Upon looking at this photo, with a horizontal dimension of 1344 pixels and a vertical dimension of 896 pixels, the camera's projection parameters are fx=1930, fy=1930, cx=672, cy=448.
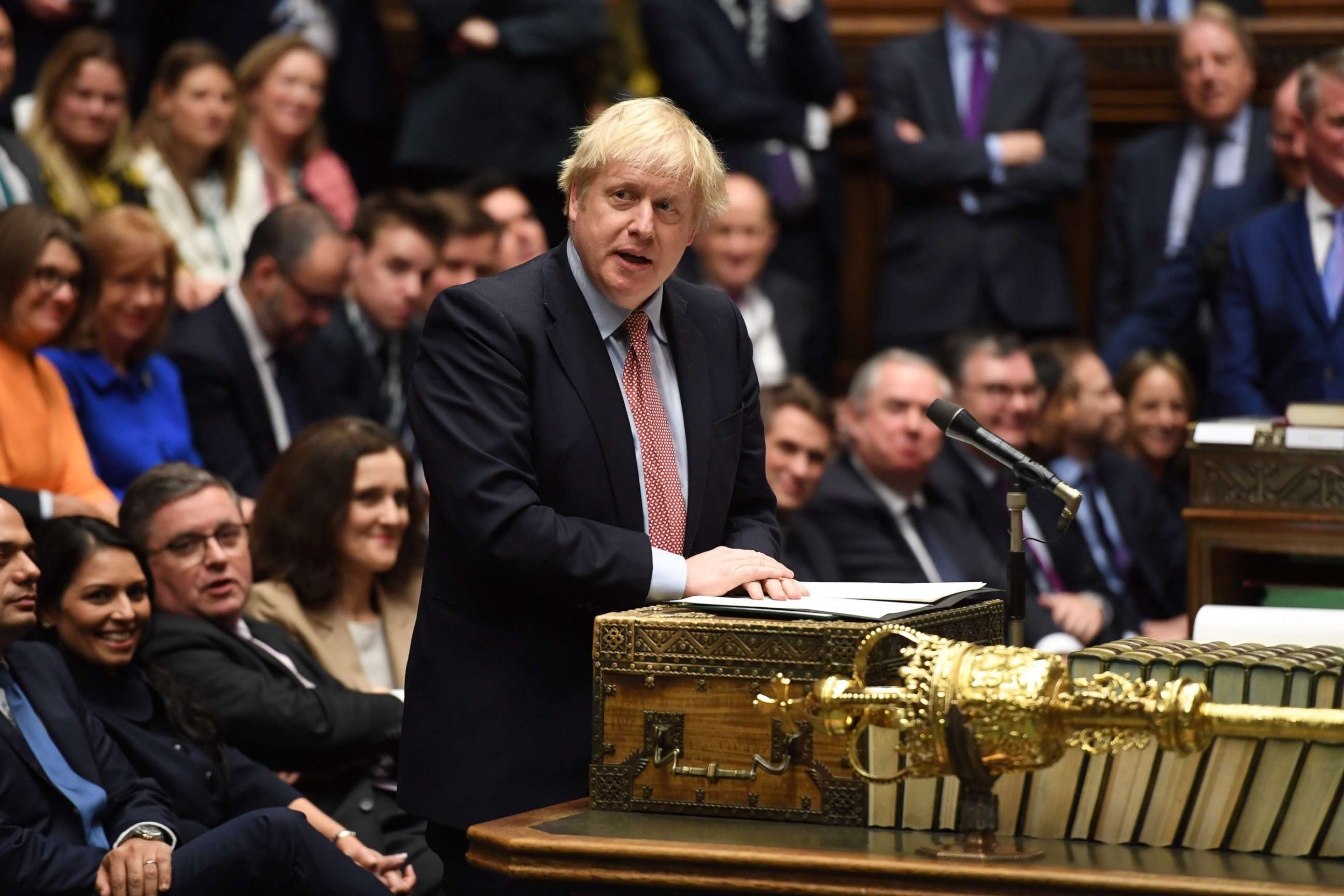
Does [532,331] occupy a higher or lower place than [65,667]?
higher

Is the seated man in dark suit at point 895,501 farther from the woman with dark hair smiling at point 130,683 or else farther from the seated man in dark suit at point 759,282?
the woman with dark hair smiling at point 130,683

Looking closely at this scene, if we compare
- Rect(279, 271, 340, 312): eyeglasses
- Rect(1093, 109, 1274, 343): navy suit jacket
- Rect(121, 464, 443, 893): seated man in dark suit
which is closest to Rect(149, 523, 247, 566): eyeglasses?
Rect(121, 464, 443, 893): seated man in dark suit

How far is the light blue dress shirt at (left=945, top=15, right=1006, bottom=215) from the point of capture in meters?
6.38

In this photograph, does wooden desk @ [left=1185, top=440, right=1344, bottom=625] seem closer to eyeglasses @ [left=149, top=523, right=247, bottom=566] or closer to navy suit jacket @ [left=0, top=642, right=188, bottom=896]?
eyeglasses @ [left=149, top=523, right=247, bottom=566]

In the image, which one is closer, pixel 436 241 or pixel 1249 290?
pixel 1249 290

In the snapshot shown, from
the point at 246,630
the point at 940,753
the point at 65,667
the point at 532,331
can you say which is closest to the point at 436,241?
the point at 246,630

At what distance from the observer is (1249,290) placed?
202 inches

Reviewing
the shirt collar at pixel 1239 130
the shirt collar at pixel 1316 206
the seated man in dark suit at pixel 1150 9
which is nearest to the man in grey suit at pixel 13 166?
the shirt collar at pixel 1316 206

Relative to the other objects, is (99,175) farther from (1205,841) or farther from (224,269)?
(1205,841)

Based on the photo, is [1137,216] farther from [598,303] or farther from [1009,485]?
[598,303]

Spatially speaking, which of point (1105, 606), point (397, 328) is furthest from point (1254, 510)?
point (397, 328)

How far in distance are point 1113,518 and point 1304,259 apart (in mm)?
992

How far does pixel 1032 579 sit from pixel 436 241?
1961mm

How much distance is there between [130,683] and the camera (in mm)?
3537
